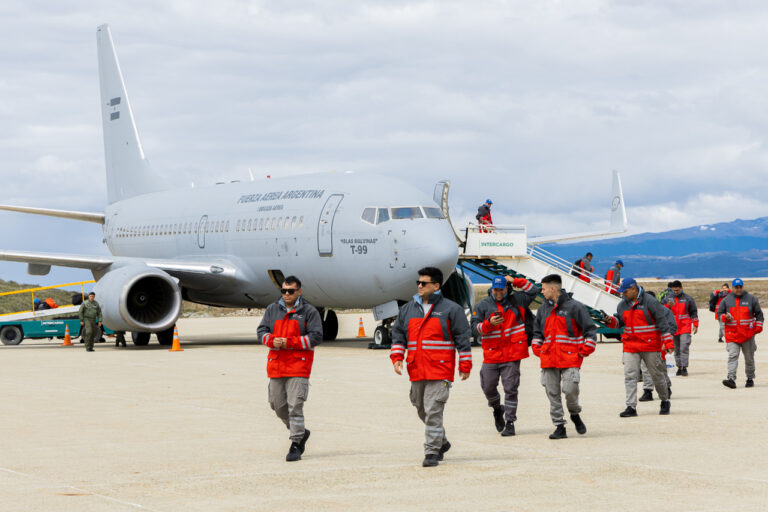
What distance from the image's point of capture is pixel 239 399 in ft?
48.4

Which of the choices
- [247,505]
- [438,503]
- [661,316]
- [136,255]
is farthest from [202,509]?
[136,255]

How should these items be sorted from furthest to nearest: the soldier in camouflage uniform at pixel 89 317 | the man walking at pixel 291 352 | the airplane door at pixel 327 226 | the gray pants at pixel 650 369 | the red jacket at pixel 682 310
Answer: the soldier in camouflage uniform at pixel 89 317 < the airplane door at pixel 327 226 < the red jacket at pixel 682 310 < the gray pants at pixel 650 369 < the man walking at pixel 291 352

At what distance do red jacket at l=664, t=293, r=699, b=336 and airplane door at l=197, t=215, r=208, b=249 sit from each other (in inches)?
621

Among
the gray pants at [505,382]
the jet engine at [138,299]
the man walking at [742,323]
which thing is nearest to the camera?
the gray pants at [505,382]

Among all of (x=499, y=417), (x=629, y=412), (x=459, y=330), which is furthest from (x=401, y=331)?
(x=629, y=412)

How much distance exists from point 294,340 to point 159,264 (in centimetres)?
1977

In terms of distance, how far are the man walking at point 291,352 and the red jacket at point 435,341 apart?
32.6 inches

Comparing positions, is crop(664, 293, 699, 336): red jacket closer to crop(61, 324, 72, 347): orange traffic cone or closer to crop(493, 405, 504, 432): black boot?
crop(493, 405, 504, 432): black boot

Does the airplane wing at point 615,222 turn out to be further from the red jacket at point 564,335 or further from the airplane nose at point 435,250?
the red jacket at point 564,335

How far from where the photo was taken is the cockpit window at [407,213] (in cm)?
2392

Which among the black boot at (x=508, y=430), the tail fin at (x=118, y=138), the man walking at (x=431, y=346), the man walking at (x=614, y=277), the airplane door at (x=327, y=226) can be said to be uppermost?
the tail fin at (x=118, y=138)

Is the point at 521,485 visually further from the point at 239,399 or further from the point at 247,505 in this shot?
the point at 239,399

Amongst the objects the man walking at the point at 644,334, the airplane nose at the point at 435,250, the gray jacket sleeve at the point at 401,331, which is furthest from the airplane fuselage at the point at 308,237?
the gray jacket sleeve at the point at 401,331

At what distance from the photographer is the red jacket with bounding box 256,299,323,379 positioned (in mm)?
9742
